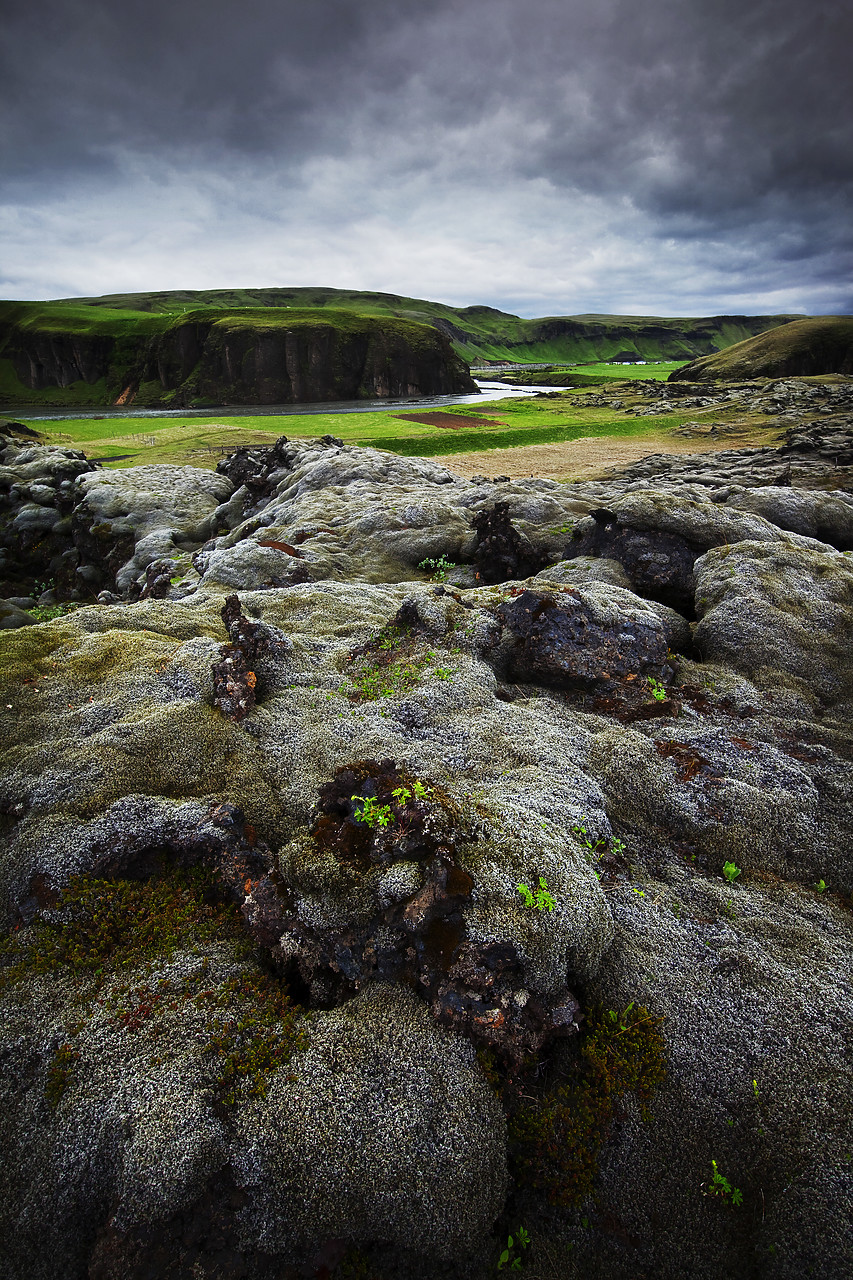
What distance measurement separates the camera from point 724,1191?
6.21 m

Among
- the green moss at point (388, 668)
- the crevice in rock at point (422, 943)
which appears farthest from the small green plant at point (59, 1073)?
the green moss at point (388, 668)

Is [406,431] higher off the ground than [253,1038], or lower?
higher

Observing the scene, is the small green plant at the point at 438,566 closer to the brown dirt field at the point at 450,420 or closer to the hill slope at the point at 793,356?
the brown dirt field at the point at 450,420

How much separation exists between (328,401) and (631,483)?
457ft

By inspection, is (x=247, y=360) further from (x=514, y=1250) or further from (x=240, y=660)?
(x=514, y=1250)

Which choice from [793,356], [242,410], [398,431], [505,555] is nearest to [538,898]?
[505,555]

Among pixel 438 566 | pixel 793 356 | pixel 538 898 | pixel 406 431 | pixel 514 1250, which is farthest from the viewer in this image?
pixel 793 356

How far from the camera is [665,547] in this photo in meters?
21.2

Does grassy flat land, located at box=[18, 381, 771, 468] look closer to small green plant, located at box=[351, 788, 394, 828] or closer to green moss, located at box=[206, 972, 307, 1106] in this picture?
small green plant, located at box=[351, 788, 394, 828]

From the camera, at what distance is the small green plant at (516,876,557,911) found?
7941mm

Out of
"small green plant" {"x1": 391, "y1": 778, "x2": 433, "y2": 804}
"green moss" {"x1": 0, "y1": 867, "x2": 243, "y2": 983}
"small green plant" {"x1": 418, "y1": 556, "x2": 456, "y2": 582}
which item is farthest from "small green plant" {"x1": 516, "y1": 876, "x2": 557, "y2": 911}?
"small green plant" {"x1": 418, "y1": 556, "x2": 456, "y2": 582}

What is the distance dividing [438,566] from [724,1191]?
21004mm

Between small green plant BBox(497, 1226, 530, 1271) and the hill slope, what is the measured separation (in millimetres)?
156166

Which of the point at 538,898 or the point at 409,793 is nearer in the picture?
the point at 538,898
